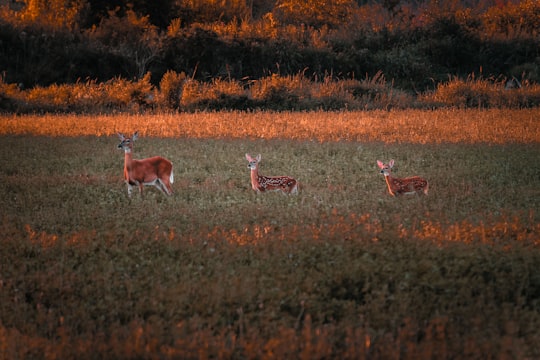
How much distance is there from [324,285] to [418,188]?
5558mm

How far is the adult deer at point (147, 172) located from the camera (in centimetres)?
1331

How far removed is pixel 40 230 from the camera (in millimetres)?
10812

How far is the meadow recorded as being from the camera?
6.95m

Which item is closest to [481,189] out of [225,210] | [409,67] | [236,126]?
[225,210]

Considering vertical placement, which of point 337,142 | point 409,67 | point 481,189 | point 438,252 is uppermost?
point 438,252

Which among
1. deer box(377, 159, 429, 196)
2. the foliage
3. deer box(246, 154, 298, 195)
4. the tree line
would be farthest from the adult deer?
the tree line

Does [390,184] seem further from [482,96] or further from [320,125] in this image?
[482,96]

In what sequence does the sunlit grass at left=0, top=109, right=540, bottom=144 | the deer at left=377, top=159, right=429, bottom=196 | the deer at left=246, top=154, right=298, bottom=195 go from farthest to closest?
the sunlit grass at left=0, top=109, right=540, bottom=144, the deer at left=246, top=154, right=298, bottom=195, the deer at left=377, top=159, right=429, bottom=196

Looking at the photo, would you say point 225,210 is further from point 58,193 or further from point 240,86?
point 240,86

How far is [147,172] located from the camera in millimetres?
13367

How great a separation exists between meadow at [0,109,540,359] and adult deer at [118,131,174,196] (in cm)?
35

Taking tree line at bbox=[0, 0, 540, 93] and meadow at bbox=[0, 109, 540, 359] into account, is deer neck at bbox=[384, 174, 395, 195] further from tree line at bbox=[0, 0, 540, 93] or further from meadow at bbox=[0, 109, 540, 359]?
tree line at bbox=[0, 0, 540, 93]

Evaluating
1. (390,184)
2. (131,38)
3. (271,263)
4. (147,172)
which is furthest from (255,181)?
(131,38)

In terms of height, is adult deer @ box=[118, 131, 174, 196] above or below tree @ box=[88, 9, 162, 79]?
above
